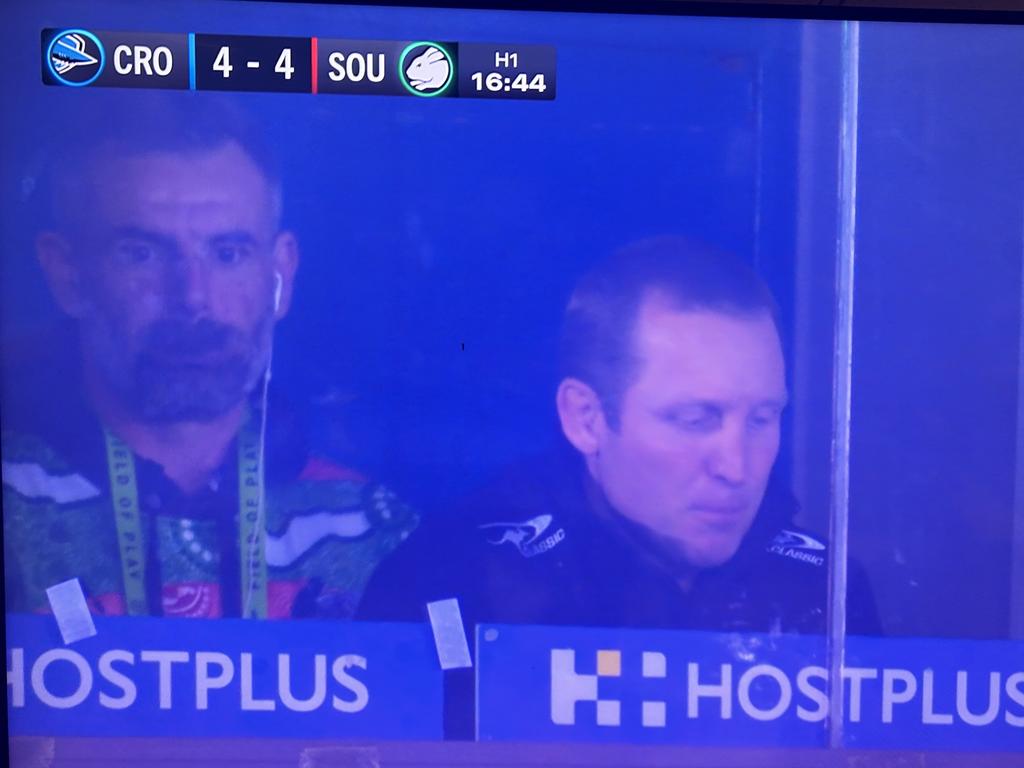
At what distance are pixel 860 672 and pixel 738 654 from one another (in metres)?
0.28

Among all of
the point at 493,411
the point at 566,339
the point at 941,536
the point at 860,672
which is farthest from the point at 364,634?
the point at 941,536

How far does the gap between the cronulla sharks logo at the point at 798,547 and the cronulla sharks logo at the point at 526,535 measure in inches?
19.4

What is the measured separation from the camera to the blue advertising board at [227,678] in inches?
105

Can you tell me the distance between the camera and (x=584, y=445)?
2.67m

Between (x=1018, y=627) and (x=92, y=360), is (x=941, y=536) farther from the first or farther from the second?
(x=92, y=360)

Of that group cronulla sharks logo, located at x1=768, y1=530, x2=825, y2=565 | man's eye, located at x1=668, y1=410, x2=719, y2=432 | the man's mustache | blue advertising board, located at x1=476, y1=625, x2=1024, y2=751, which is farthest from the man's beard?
cronulla sharks logo, located at x1=768, y1=530, x2=825, y2=565

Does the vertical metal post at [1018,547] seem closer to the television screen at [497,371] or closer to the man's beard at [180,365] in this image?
the television screen at [497,371]

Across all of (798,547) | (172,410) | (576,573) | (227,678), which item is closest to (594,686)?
(576,573)

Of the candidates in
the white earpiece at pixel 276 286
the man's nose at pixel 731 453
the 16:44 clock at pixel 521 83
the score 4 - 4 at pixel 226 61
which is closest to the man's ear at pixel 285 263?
the white earpiece at pixel 276 286

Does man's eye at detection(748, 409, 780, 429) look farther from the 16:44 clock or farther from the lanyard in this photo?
the lanyard

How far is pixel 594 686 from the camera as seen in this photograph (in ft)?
8.84

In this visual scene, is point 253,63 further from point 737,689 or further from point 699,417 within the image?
point 737,689

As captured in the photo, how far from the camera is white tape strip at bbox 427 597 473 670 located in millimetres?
2676

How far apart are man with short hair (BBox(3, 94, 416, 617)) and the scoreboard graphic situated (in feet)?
0.24
